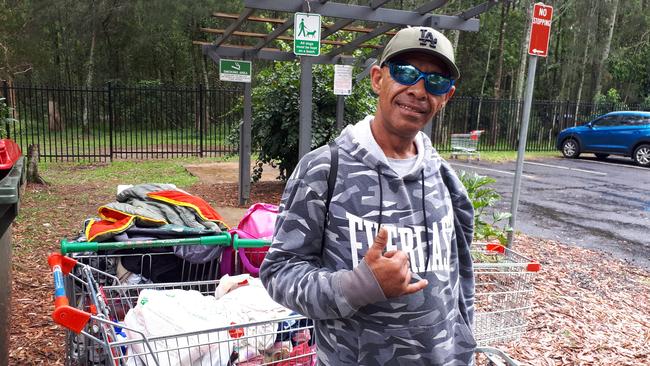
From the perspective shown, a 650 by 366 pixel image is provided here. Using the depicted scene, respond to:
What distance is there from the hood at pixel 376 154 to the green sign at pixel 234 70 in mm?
6702

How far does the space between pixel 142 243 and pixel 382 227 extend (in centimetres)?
191

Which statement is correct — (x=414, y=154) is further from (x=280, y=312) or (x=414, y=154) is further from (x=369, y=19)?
(x=369, y=19)

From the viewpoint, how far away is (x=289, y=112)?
8.87 m

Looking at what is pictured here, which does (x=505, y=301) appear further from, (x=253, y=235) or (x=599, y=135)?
(x=599, y=135)

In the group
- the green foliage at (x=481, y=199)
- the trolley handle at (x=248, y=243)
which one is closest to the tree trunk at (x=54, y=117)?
the green foliage at (x=481, y=199)

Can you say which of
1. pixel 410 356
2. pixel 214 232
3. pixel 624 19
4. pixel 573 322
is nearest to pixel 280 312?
pixel 214 232

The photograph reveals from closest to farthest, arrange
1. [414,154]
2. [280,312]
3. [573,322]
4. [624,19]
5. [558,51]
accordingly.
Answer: [414,154] < [280,312] < [573,322] < [624,19] < [558,51]

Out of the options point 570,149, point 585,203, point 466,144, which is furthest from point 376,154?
point 570,149

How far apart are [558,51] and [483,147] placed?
739 inches

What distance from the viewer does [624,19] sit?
106 feet

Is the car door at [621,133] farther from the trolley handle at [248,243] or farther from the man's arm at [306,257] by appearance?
the man's arm at [306,257]

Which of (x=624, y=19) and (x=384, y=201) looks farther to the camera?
(x=624, y=19)

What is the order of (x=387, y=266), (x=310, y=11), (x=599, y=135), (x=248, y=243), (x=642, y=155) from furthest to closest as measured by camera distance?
1. (x=599, y=135)
2. (x=642, y=155)
3. (x=310, y=11)
4. (x=248, y=243)
5. (x=387, y=266)

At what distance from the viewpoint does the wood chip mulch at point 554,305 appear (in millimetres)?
3883
